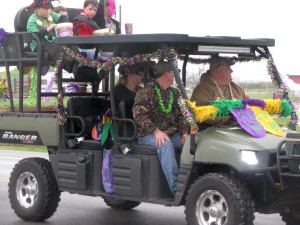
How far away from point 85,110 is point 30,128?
0.72m

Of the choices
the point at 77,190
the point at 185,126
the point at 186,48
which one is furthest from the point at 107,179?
the point at 186,48

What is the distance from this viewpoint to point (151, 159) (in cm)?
827

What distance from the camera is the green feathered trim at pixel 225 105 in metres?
7.93

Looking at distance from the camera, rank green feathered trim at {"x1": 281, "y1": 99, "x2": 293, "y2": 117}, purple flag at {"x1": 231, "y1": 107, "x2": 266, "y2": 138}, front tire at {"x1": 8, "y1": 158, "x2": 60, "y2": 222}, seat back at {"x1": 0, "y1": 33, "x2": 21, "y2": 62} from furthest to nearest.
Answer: seat back at {"x1": 0, "y1": 33, "x2": 21, "y2": 62}
front tire at {"x1": 8, "y1": 158, "x2": 60, "y2": 222}
green feathered trim at {"x1": 281, "y1": 99, "x2": 293, "y2": 117}
purple flag at {"x1": 231, "y1": 107, "x2": 266, "y2": 138}

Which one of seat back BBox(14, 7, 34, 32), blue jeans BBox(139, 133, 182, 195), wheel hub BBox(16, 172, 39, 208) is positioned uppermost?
seat back BBox(14, 7, 34, 32)

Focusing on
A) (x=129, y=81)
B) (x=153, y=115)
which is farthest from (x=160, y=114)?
(x=129, y=81)

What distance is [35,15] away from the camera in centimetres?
1012

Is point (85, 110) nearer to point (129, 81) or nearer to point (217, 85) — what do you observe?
point (129, 81)

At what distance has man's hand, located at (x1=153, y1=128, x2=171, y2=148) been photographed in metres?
8.16

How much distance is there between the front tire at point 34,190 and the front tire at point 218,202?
7.60 ft

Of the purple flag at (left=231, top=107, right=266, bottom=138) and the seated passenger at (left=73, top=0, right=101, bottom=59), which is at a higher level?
the seated passenger at (left=73, top=0, right=101, bottom=59)

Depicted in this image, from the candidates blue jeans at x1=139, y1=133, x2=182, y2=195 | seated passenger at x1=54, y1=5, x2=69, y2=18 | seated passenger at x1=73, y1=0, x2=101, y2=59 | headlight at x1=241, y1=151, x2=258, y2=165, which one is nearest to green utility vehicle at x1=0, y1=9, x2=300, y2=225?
headlight at x1=241, y1=151, x2=258, y2=165

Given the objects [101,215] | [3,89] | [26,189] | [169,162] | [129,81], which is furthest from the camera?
[3,89]

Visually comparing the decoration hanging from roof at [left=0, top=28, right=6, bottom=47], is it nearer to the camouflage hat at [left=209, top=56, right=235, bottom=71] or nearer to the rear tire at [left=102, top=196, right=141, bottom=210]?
the rear tire at [left=102, top=196, right=141, bottom=210]
